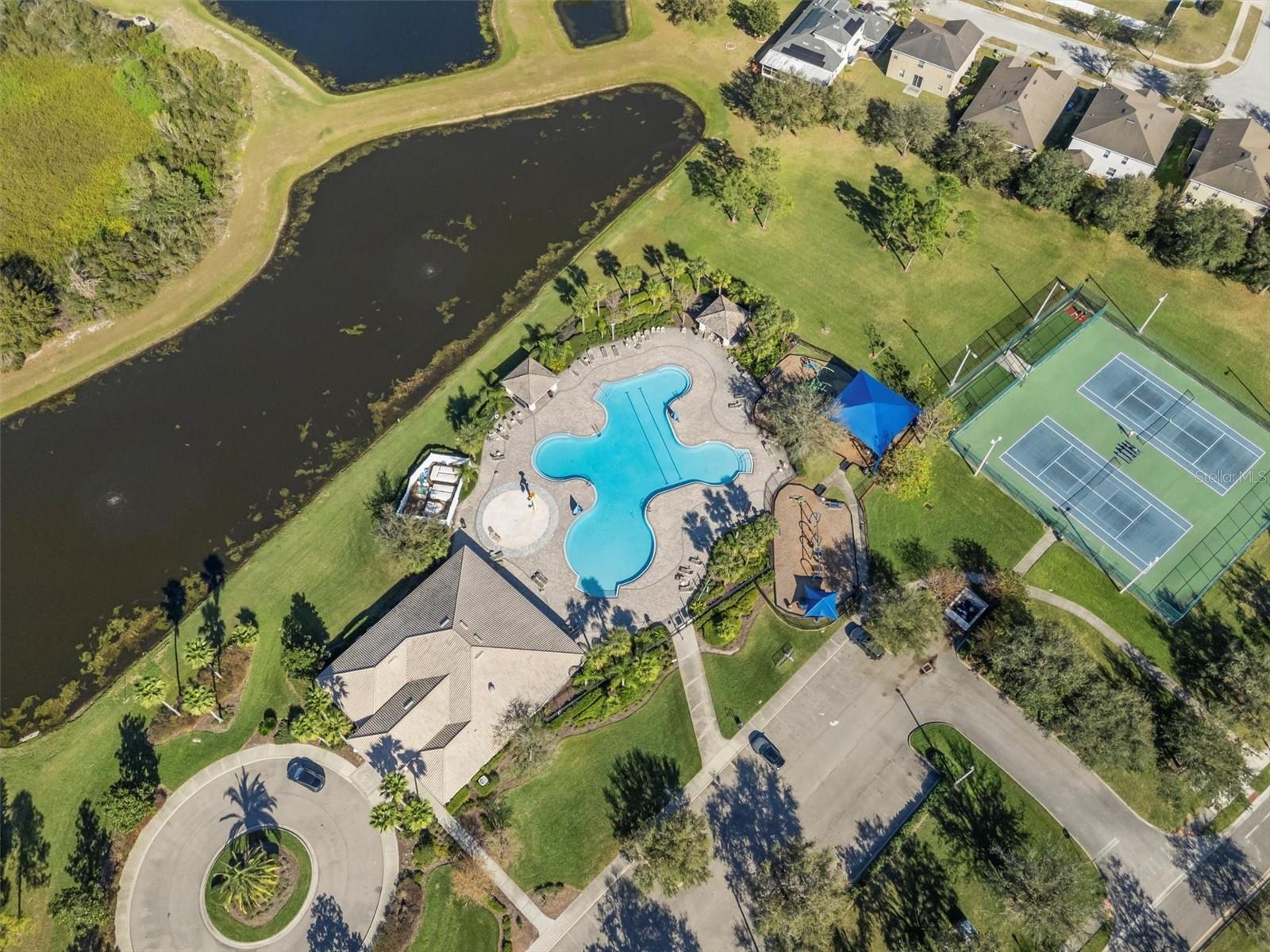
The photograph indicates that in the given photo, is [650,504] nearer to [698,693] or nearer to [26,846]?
[698,693]

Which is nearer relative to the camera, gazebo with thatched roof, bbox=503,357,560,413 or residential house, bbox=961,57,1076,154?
gazebo with thatched roof, bbox=503,357,560,413

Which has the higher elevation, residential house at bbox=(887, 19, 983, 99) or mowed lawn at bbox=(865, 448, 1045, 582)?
residential house at bbox=(887, 19, 983, 99)

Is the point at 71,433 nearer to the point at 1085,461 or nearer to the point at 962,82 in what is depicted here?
the point at 1085,461

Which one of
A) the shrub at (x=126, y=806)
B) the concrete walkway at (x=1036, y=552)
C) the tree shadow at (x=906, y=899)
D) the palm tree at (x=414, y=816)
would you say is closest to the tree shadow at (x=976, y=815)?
the tree shadow at (x=906, y=899)

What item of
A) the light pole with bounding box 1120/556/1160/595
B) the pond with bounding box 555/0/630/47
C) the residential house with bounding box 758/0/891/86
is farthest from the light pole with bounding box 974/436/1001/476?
the pond with bounding box 555/0/630/47

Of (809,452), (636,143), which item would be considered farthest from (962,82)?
(809,452)

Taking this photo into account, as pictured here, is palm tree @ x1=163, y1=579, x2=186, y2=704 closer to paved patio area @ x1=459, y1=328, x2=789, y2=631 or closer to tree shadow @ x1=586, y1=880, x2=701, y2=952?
paved patio area @ x1=459, y1=328, x2=789, y2=631
